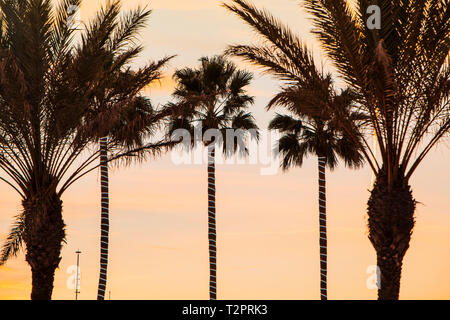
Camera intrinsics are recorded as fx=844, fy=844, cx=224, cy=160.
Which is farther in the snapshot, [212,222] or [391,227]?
[212,222]

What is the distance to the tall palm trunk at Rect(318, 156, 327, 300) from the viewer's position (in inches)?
1406

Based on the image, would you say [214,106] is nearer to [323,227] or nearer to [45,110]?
[323,227]

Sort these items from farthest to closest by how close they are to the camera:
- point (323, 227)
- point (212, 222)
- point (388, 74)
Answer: point (212, 222), point (323, 227), point (388, 74)

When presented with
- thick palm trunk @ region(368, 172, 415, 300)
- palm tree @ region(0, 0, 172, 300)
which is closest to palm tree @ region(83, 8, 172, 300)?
palm tree @ region(0, 0, 172, 300)

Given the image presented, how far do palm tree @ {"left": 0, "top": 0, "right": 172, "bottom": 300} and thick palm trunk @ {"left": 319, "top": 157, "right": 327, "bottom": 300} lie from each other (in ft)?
47.5

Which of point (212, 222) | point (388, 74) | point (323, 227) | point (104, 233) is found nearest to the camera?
point (388, 74)

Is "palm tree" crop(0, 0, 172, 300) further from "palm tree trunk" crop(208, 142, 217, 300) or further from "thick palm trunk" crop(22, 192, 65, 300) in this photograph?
"palm tree trunk" crop(208, 142, 217, 300)

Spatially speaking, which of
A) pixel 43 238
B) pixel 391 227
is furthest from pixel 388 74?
pixel 43 238

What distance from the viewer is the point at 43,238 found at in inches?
934

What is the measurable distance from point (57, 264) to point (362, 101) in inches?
387

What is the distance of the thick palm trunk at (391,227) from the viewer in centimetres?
2169

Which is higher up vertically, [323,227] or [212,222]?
[212,222]

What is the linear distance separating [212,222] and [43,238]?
14.1 m

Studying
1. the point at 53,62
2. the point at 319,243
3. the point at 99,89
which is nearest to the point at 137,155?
the point at 99,89
